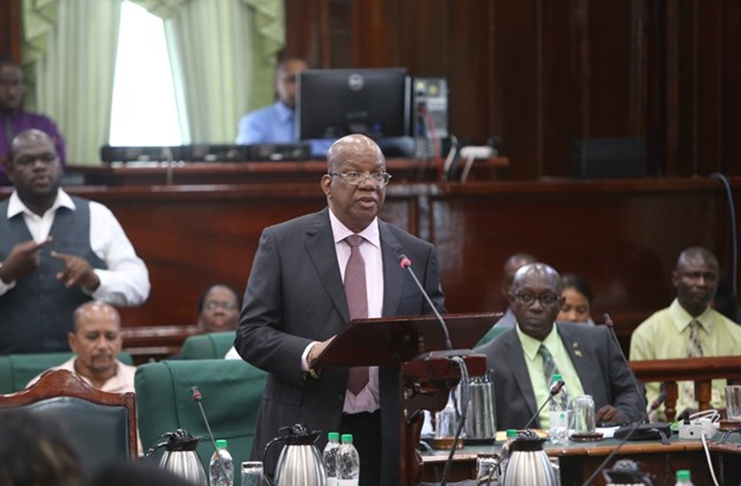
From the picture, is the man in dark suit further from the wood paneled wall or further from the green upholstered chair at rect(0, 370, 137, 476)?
the wood paneled wall

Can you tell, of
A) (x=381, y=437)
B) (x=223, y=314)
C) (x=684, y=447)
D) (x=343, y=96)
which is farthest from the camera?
(x=343, y=96)

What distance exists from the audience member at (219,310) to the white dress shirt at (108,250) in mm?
531

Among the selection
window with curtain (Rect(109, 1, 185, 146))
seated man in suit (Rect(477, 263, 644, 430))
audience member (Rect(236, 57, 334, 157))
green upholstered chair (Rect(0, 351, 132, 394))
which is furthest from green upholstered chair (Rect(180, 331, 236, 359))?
window with curtain (Rect(109, 1, 185, 146))

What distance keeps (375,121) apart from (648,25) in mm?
2930

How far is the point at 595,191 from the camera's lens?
7.78 metres

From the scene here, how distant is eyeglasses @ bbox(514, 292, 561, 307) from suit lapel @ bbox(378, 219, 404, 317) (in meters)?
1.78

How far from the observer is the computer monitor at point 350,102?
796 centimetres

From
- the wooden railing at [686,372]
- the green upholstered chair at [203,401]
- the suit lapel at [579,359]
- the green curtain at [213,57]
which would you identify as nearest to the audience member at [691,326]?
the wooden railing at [686,372]

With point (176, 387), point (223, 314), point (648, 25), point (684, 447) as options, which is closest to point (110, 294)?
point (223, 314)

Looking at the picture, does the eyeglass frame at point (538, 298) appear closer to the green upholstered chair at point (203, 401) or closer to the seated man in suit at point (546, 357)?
the seated man in suit at point (546, 357)

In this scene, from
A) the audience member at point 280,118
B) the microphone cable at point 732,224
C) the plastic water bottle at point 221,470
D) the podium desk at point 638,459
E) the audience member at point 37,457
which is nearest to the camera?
the audience member at point 37,457

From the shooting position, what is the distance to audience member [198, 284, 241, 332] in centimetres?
681

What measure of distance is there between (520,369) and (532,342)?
16 centimetres

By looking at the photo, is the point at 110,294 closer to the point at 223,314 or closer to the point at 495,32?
the point at 223,314
